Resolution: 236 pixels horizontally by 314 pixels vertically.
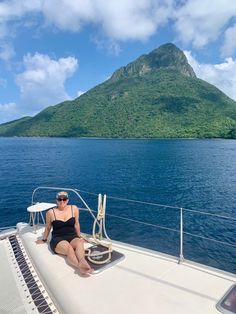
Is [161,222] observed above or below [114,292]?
below

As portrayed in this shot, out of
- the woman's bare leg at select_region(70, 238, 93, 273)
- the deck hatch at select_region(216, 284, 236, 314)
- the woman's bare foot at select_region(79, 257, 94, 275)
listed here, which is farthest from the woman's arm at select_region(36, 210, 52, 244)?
the deck hatch at select_region(216, 284, 236, 314)

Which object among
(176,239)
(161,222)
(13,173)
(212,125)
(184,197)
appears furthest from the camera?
(212,125)

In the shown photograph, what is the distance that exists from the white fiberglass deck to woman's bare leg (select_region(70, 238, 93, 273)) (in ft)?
0.51

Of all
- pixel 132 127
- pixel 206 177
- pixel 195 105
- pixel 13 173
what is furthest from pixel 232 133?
pixel 13 173

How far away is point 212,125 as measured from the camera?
150625 mm

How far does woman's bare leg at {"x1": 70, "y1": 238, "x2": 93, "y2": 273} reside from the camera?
15.5 ft

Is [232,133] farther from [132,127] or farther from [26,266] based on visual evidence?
[26,266]

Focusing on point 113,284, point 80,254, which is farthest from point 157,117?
point 113,284

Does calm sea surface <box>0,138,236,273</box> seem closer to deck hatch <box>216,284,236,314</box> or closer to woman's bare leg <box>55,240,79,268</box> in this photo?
deck hatch <box>216,284,236,314</box>

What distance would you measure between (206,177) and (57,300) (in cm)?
3651

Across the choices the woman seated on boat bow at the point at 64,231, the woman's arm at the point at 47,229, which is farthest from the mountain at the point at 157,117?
the woman seated on boat bow at the point at 64,231

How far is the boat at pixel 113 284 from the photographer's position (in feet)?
12.8

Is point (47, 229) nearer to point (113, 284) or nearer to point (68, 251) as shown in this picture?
point (68, 251)

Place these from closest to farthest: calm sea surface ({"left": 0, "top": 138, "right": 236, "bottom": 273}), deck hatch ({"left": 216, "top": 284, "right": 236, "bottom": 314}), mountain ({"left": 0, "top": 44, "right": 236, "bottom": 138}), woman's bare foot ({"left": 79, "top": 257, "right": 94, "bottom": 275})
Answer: deck hatch ({"left": 216, "top": 284, "right": 236, "bottom": 314}), woman's bare foot ({"left": 79, "top": 257, "right": 94, "bottom": 275}), calm sea surface ({"left": 0, "top": 138, "right": 236, "bottom": 273}), mountain ({"left": 0, "top": 44, "right": 236, "bottom": 138})
